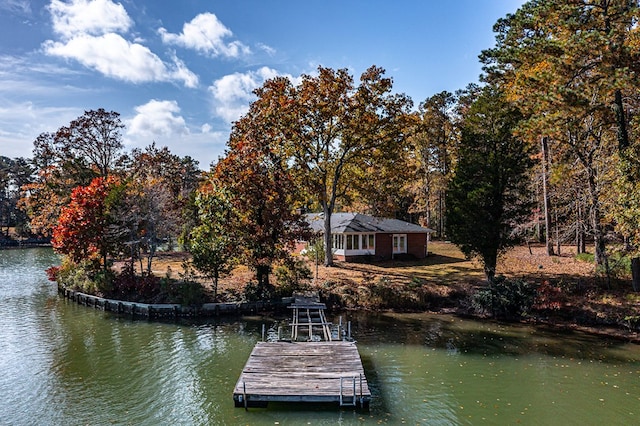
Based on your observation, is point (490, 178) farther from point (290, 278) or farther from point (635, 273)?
point (290, 278)

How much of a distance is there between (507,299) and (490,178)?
23.2 ft

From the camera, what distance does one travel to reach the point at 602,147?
25062 millimetres

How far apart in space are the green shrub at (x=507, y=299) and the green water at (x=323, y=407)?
4.82 ft

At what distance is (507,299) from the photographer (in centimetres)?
2278

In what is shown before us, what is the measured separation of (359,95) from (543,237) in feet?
90.6

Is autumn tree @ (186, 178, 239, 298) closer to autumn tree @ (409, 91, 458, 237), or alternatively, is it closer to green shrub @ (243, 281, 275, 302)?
green shrub @ (243, 281, 275, 302)

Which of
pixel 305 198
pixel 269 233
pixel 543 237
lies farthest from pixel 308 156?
pixel 543 237

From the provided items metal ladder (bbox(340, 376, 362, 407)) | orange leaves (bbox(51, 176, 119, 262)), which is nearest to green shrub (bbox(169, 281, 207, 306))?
orange leaves (bbox(51, 176, 119, 262))

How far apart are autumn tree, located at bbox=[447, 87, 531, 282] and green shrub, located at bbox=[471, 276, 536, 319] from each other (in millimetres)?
1673

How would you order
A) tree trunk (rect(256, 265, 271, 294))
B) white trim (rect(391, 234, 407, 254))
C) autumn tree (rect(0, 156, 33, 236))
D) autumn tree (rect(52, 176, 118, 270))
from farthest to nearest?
autumn tree (rect(0, 156, 33, 236)), white trim (rect(391, 234, 407, 254)), tree trunk (rect(256, 265, 271, 294)), autumn tree (rect(52, 176, 118, 270))

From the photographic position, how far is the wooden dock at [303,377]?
11.4 m

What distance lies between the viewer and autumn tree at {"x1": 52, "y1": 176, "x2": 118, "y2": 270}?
82.5 ft

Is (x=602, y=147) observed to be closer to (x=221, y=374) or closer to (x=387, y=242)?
(x=387, y=242)

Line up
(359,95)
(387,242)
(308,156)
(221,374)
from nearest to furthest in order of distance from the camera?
(221,374) → (359,95) → (308,156) → (387,242)
